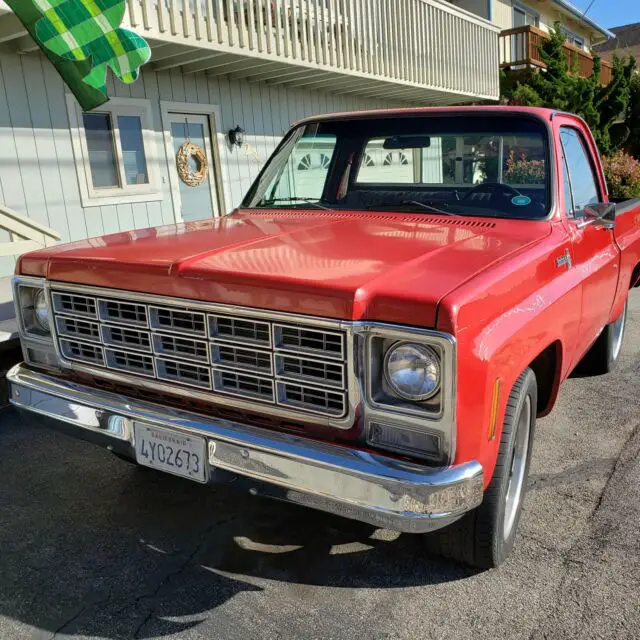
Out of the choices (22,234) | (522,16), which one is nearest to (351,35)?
(22,234)

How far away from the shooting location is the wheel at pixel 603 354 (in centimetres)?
457

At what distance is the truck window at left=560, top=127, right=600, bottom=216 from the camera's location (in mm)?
3439

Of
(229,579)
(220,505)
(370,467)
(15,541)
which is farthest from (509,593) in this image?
(15,541)

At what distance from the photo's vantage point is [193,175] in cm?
888

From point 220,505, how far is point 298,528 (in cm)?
44

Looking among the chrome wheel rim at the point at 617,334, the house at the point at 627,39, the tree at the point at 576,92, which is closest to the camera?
the chrome wheel rim at the point at 617,334

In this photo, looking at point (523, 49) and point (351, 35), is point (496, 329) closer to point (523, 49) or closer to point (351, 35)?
point (351, 35)

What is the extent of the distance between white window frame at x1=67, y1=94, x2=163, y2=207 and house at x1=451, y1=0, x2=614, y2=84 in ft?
37.4

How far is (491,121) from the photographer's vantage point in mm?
3328

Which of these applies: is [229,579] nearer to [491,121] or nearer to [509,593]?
[509,593]

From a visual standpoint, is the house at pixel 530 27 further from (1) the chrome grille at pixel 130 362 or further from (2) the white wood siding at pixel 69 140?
(1) the chrome grille at pixel 130 362

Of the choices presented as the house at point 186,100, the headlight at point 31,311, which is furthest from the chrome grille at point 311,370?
the house at point 186,100

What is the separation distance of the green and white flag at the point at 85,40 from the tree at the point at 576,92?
10477 millimetres

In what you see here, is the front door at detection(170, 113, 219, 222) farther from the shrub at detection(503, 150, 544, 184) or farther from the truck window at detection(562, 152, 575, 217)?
the truck window at detection(562, 152, 575, 217)
